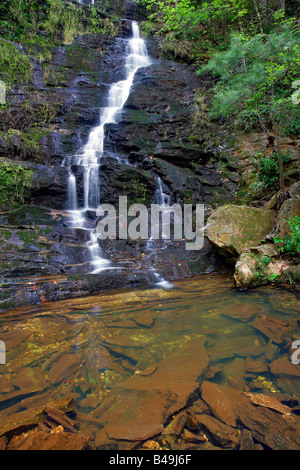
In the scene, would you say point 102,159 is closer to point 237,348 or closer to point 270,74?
point 270,74

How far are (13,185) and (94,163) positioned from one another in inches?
116

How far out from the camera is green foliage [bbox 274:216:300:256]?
473cm

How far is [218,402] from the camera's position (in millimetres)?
1964

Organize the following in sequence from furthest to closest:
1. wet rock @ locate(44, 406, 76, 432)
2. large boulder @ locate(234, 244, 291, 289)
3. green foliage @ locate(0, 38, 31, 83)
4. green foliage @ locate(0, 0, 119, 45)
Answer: green foliage @ locate(0, 0, 119, 45), green foliage @ locate(0, 38, 31, 83), large boulder @ locate(234, 244, 291, 289), wet rock @ locate(44, 406, 76, 432)

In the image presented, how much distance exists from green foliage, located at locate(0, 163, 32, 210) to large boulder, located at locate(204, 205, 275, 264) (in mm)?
5604

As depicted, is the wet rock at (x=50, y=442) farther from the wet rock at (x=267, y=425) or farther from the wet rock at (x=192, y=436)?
the wet rock at (x=267, y=425)

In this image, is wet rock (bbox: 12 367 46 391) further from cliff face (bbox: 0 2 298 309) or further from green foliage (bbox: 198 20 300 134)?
green foliage (bbox: 198 20 300 134)

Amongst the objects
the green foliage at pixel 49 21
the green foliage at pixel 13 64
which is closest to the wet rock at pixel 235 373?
the green foliage at pixel 13 64

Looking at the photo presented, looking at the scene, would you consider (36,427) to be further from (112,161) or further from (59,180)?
(112,161)

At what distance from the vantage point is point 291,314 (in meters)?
3.46

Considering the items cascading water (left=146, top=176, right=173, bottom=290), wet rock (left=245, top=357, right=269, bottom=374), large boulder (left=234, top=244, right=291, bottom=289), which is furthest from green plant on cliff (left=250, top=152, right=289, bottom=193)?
wet rock (left=245, top=357, right=269, bottom=374)

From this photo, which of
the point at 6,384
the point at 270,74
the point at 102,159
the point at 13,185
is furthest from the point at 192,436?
the point at 102,159

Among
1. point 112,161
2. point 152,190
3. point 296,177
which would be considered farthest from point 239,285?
point 112,161
